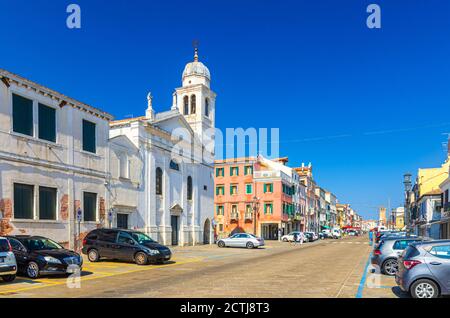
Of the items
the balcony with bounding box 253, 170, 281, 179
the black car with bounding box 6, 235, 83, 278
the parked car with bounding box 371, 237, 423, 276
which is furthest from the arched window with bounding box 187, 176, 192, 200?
the parked car with bounding box 371, 237, 423, 276

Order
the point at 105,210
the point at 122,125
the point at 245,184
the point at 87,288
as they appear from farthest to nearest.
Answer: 1. the point at 245,184
2. the point at 122,125
3. the point at 105,210
4. the point at 87,288

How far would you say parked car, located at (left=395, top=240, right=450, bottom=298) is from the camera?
10016 mm

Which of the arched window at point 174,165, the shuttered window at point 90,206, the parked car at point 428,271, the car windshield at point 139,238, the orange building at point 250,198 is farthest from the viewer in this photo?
the orange building at point 250,198

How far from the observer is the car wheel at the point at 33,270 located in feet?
48.3

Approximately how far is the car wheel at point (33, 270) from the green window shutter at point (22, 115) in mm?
9371

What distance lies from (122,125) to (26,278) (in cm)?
1991

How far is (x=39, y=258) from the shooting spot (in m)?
14.8

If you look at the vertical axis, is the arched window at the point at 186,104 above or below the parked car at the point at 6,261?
above

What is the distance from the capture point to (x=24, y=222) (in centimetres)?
2144

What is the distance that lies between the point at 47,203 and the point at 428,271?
64.4 feet

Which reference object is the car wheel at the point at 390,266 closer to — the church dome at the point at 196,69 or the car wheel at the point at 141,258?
the car wheel at the point at 141,258

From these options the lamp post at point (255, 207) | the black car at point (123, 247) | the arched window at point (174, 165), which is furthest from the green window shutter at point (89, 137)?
the lamp post at point (255, 207)

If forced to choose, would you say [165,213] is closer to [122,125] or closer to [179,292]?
[122,125]
